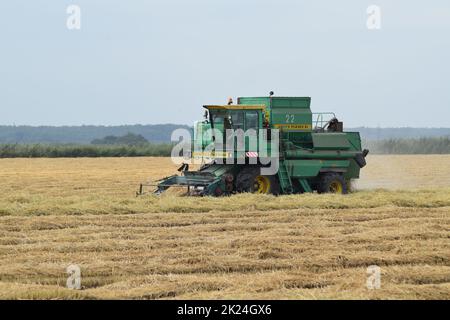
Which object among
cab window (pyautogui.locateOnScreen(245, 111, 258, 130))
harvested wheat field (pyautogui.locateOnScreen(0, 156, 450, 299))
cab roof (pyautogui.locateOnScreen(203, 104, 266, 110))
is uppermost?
cab roof (pyautogui.locateOnScreen(203, 104, 266, 110))

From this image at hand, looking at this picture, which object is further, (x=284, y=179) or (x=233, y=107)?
(x=284, y=179)

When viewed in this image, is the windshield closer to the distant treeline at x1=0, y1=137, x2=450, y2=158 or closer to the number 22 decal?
the number 22 decal

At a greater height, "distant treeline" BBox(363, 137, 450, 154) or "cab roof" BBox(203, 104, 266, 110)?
"cab roof" BBox(203, 104, 266, 110)

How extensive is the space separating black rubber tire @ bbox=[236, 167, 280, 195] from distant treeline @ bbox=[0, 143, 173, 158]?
3725 centimetres

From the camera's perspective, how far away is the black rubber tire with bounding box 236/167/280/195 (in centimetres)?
1988

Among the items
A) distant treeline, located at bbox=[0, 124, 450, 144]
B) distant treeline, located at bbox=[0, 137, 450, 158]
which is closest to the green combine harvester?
distant treeline, located at bbox=[0, 137, 450, 158]

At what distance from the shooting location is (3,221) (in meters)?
14.4

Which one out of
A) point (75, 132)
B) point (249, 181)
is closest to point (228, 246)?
point (249, 181)

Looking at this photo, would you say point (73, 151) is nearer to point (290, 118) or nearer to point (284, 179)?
point (290, 118)

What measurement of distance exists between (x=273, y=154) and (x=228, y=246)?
897 cm

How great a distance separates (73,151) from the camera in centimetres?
5694

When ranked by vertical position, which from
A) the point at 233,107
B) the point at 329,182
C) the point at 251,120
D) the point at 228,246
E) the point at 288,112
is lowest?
the point at 228,246
